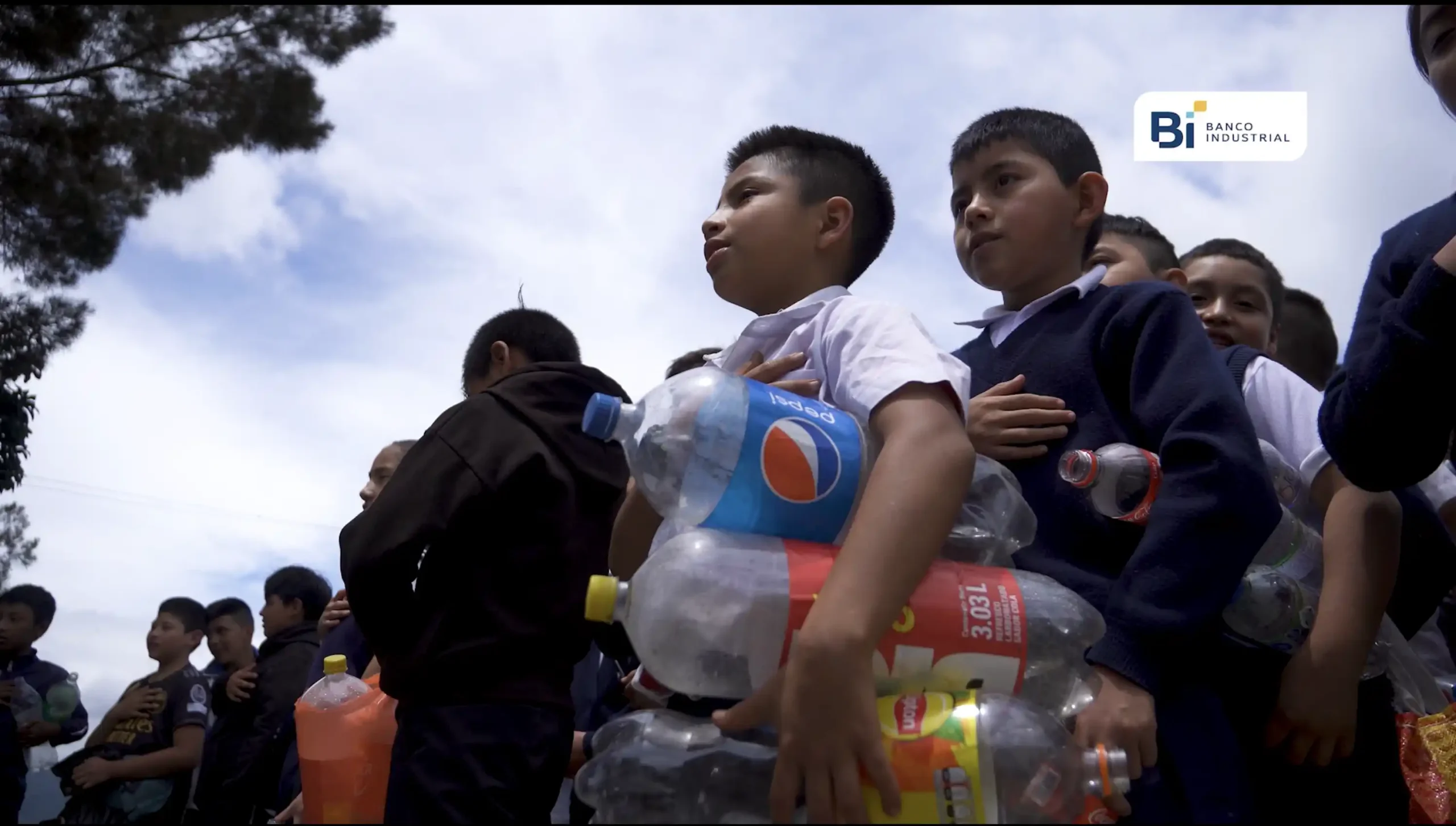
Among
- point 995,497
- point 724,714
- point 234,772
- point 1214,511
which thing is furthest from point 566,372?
point 234,772

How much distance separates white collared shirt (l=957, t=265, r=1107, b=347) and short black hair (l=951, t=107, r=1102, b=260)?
0.66ft

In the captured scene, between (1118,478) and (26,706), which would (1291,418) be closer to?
(1118,478)

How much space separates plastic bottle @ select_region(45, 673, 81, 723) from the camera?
5.61m

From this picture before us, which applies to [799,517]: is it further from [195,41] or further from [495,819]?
[195,41]

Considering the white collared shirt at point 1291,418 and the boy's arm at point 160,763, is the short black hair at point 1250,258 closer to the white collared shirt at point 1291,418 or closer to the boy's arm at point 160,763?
the white collared shirt at point 1291,418

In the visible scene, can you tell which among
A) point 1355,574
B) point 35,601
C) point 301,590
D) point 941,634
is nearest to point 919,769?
point 941,634

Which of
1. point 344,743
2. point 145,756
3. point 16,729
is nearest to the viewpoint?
point 344,743

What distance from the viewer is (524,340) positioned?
3.16m

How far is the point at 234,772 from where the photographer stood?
15.8 feet

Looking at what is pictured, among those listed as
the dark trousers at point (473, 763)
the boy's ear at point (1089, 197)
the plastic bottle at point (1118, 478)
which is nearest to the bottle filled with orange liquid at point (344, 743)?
the dark trousers at point (473, 763)

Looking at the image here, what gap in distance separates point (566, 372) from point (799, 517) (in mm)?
1214

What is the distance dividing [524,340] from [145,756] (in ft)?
13.5

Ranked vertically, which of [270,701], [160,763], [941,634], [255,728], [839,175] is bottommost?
[160,763]

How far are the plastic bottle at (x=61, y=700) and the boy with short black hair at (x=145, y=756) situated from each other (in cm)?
22
